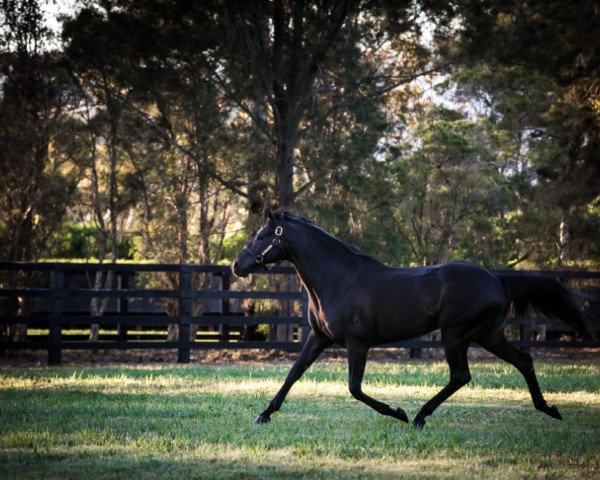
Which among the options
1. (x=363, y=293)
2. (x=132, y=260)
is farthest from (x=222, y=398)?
(x=132, y=260)

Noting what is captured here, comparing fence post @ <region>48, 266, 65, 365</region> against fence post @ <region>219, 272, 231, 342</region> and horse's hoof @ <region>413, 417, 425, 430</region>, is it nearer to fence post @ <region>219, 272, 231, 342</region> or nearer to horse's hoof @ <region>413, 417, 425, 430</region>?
fence post @ <region>219, 272, 231, 342</region>

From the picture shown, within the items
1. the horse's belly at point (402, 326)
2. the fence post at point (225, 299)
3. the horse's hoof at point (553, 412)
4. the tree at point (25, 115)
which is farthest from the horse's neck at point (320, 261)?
the tree at point (25, 115)

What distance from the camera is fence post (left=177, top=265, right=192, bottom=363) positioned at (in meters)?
14.8

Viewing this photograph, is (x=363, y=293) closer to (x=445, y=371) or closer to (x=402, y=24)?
(x=445, y=371)

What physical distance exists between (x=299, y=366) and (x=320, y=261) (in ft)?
3.11

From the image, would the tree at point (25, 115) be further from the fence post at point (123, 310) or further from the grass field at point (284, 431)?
the grass field at point (284, 431)

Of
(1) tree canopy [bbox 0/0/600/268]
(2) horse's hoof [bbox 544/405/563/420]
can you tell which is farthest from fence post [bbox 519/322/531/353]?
(2) horse's hoof [bbox 544/405/563/420]

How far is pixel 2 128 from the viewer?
1861cm

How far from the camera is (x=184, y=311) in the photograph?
1496 cm

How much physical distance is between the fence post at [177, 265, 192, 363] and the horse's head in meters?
6.72

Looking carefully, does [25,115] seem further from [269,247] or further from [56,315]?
[269,247]

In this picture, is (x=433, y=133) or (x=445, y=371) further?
(x=433, y=133)

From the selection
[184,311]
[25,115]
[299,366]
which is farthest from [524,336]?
[25,115]

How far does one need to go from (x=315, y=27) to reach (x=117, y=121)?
457 centimetres
